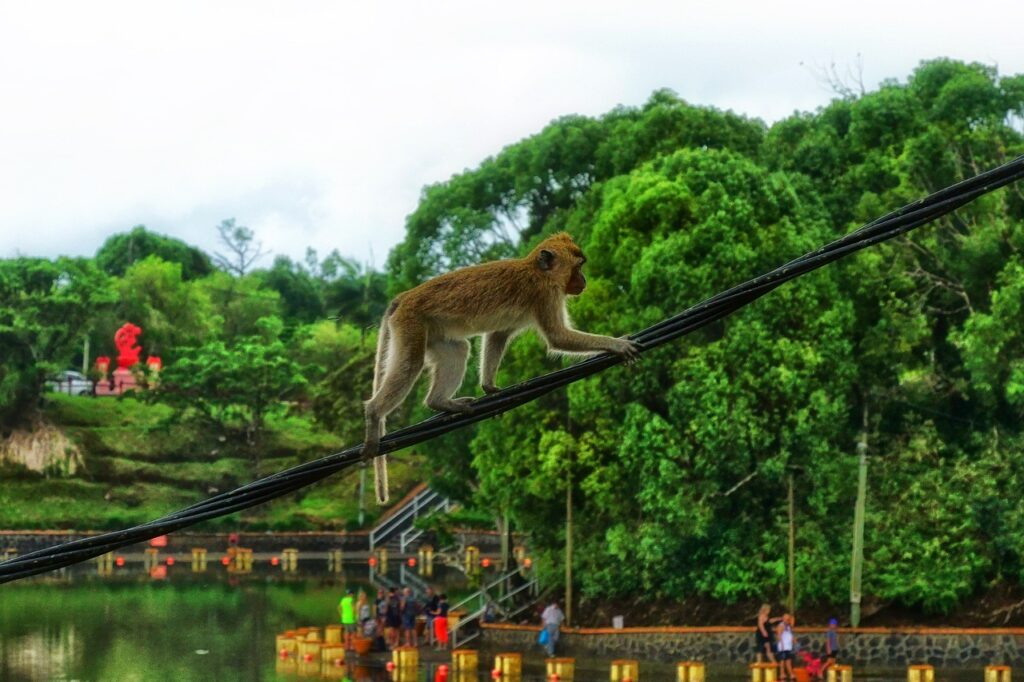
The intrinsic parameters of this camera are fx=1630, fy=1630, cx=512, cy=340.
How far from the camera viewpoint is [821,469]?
32.4 m

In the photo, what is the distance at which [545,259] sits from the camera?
898 cm

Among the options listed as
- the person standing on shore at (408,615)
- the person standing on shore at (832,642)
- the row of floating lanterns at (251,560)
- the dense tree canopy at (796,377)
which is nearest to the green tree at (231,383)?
the row of floating lanterns at (251,560)

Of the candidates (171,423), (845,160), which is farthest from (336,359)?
(845,160)

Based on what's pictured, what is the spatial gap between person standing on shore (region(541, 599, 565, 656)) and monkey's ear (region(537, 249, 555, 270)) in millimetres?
24954

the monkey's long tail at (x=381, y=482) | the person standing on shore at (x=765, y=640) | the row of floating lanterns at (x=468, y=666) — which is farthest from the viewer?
the person standing on shore at (x=765, y=640)

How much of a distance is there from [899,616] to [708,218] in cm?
887

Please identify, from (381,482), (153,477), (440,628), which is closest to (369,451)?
(381,482)

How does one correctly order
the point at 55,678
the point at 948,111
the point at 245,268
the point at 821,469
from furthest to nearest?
1. the point at 245,268
2. the point at 948,111
3. the point at 821,469
4. the point at 55,678

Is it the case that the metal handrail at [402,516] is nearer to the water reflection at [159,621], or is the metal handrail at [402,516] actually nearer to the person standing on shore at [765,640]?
the water reflection at [159,621]

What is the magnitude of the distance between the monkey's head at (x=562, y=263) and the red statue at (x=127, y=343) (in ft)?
215

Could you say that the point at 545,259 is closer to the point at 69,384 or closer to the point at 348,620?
the point at 348,620

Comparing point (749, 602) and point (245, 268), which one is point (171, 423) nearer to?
point (749, 602)

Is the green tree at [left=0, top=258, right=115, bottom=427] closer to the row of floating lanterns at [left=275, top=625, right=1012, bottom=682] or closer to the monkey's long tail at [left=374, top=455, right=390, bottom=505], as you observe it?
the row of floating lanterns at [left=275, top=625, right=1012, bottom=682]

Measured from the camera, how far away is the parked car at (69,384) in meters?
68.9
